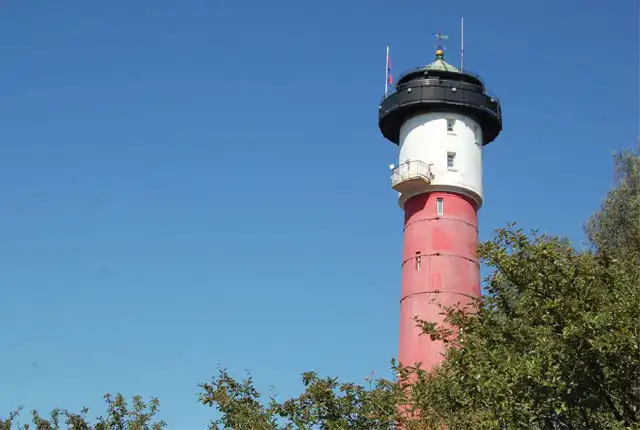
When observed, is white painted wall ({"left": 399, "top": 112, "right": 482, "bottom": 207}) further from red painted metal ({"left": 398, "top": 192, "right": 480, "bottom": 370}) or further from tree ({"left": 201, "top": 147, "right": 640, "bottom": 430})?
tree ({"left": 201, "top": 147, "right": 640, "bottom": 430})

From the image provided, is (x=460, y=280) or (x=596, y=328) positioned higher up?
(x=460, y=280)

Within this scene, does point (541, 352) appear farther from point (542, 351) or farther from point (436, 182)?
point (436, 182)

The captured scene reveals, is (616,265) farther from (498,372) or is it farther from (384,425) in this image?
(384,425)

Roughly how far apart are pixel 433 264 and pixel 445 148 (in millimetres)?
5729

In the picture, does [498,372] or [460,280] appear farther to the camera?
[460,280]

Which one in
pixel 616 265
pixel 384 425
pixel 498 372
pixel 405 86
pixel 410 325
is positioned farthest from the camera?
pixel 405 86

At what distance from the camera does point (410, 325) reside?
131 ft

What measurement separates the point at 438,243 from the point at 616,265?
1721 cm

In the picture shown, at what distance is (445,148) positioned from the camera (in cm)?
4291

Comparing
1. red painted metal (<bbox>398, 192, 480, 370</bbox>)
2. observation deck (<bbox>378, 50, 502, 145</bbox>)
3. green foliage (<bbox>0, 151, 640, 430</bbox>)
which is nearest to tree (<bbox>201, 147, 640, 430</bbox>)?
green foliage (<bbox>0, 151, 640, 430</bbox>)

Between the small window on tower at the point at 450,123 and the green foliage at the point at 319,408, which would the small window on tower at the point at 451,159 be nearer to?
the small window on tower at the point at 450,123

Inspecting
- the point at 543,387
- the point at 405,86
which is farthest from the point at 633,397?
the point at 405,86

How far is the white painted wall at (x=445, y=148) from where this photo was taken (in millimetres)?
42375

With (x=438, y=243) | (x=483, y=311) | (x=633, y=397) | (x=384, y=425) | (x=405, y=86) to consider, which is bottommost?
(x=633, y=397)
